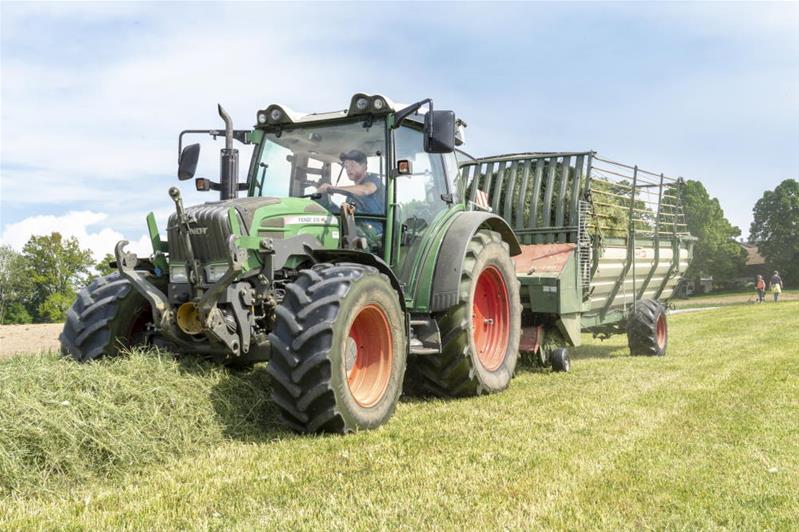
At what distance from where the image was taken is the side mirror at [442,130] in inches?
223

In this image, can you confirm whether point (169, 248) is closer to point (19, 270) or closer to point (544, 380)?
point (544, 380)

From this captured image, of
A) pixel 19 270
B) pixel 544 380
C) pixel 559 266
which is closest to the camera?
pixel 544 380

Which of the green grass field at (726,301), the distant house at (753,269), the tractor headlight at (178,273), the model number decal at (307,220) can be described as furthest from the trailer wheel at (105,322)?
the distant house at (753,269)

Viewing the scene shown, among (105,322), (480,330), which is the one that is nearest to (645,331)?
(480,330)

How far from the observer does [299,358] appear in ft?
15.5

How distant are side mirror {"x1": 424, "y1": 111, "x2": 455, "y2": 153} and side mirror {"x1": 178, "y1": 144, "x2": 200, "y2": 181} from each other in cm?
198

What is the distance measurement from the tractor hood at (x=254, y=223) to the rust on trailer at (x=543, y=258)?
3675 mm

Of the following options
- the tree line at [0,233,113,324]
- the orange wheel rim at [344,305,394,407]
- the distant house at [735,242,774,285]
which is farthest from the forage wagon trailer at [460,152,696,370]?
the distant house at [735,242,774,285]

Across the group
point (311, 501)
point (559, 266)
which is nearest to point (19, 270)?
point (559, 266)

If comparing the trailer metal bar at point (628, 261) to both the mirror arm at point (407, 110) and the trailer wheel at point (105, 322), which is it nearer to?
the mirror arm at point (407, 110)

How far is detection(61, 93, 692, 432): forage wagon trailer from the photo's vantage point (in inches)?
194

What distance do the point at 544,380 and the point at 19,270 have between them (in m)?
51.9

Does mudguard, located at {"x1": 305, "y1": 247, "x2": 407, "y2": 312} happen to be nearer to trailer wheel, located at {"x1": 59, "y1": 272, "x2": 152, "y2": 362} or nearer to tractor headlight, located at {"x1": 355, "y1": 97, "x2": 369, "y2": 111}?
tractor headlight, located at {"x1": 355, "y1": 97, "x2": 369, "y2": 111}

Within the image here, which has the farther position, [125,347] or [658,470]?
[125,347]
